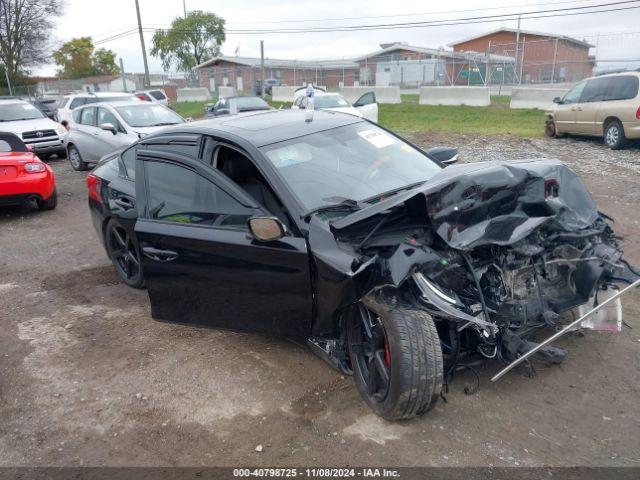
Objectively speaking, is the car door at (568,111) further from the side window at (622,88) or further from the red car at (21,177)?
the red car at (21,177)

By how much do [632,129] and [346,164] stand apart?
10.1m

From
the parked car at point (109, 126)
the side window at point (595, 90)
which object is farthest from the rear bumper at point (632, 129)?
the parked car at point (109, 126)

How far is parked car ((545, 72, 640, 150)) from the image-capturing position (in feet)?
38.1

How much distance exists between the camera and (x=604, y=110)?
12.2m

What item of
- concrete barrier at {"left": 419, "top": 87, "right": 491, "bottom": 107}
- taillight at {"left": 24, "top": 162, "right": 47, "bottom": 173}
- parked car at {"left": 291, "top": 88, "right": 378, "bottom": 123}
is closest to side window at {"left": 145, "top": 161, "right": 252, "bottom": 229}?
taillight at {"left": 24, "top": 162, "right": 47, "bottom": 173}

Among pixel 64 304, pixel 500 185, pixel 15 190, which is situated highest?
pixel 500 185

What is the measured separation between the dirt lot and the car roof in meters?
1.61

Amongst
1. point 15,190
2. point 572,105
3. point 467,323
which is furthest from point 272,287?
point 572,105

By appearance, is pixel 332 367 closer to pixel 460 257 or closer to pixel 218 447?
pixel 218 447

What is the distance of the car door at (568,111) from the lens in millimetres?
13242

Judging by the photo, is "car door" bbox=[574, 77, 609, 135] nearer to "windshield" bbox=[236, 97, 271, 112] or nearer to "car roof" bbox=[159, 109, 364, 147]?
"windshield" bbox=[236, 97, 271, 112]

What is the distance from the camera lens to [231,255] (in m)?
3.58

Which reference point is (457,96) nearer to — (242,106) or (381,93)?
(381,93)

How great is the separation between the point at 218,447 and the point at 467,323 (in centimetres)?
Answer: 160
